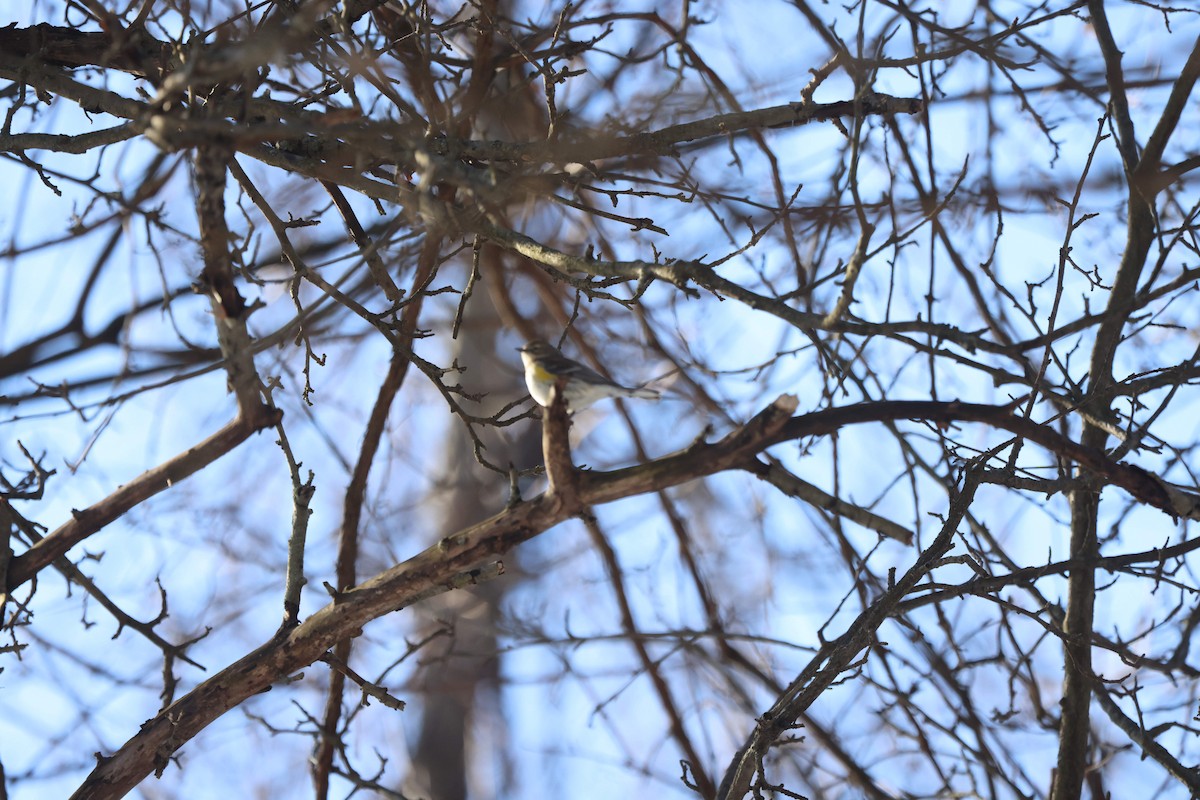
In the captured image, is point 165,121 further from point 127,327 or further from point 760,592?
point 760,592

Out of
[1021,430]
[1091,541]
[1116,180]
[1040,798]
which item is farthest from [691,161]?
[1040,798]

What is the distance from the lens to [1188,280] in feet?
9.00

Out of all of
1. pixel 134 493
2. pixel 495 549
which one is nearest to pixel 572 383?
pixel 495 549

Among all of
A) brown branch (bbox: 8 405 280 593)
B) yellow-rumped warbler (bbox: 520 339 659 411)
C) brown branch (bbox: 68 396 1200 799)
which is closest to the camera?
brown branch (bbox: 68 396 1200 799)

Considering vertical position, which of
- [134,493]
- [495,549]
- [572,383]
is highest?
[572,383]

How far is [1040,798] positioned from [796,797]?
1.79 m

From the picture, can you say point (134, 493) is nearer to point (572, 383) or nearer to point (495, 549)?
point (495, 549)

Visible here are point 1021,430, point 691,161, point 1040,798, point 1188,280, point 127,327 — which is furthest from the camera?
point 691,161

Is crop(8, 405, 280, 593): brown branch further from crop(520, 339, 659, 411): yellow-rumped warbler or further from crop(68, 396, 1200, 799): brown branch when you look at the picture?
crop(520, 339, 659, 411): yellow-rumped warbler

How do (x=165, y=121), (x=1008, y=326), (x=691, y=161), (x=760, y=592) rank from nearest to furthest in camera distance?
(x=165, y=121) < (x=1008, y=326) < (x=691, y=161) < (x=760, y=592)

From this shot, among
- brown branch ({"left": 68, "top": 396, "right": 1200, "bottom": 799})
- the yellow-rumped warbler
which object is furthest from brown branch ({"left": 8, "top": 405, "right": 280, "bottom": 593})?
the yellow-rumped warbler

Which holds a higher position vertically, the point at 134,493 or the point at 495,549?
the point at 134,493

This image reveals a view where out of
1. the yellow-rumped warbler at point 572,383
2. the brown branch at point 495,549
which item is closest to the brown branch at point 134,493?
the brown branch at point 495,549

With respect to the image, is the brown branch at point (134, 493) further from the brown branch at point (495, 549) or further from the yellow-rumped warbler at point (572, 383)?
the yellow-rumped warbler at point (572, 383)
